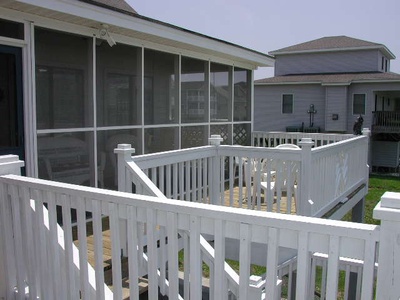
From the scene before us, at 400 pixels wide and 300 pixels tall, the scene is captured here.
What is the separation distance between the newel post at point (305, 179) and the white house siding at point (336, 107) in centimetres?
1760

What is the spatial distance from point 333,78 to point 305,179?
18452 millimetres

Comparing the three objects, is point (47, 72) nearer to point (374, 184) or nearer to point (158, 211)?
point (158, 211)

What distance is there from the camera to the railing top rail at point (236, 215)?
1.58m

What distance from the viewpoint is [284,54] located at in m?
24.8

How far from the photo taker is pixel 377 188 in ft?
51.0

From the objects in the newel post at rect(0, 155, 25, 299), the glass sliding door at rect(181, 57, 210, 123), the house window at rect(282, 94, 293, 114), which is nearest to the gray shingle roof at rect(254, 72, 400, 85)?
the house window at rect(282, 94, 293, 114)

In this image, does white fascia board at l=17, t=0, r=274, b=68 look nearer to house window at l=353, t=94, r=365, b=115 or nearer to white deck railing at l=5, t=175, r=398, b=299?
white deck railing at l=5, t=175, r=398, b=299

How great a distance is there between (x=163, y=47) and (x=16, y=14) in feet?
8.27

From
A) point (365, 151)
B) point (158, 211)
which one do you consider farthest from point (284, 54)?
point (158, 211)

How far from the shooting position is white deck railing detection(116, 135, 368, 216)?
4.23 meters

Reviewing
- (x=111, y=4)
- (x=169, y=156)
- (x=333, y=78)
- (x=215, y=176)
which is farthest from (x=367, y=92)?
(x=169, y=156)

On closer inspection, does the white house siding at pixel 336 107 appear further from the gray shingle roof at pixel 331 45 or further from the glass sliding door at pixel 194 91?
the glass sliding door at pixel 194 91

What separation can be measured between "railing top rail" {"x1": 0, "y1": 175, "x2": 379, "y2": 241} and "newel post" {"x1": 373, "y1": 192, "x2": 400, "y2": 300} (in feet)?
0.13

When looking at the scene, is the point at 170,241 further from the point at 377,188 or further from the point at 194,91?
the point at 377,188
